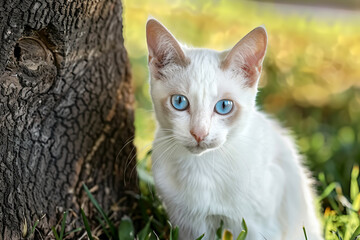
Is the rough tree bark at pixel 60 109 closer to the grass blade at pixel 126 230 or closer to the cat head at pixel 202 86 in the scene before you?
the grass blade at pixel 126 230

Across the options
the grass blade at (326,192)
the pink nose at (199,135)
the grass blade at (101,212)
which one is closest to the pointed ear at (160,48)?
the pink nose at (199,135)

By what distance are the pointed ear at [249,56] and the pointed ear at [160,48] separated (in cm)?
18

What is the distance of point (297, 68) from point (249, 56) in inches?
93.0

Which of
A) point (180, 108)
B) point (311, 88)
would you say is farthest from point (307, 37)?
point (180, 108)

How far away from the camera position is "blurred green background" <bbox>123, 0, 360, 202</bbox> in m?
3.31

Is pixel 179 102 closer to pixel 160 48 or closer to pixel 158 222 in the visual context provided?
pixel 160 48

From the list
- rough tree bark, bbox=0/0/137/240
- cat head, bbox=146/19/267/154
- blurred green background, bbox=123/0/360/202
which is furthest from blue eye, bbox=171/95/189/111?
blurred green background, bbox=123/0/360/202

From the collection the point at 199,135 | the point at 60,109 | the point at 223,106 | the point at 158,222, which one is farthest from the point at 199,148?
the point at 158,222

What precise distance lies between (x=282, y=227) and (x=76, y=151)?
1.00 m

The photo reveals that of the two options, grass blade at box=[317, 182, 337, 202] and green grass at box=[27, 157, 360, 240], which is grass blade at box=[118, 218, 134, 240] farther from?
grass blade at box=[317, 182, 337, 202]

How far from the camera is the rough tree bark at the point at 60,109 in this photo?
1817 millimetres

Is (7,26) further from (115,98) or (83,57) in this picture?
(115,98)

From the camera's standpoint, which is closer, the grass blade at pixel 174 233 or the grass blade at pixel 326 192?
the grass blade at pixel 174 233

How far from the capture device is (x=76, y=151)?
7.20ft
